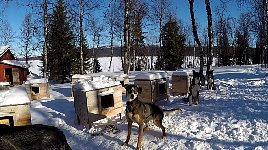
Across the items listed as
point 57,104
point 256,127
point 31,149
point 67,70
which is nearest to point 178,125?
point 256,127

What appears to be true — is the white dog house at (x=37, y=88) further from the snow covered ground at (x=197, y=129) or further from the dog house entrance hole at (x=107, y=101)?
the dog house entrance hole at (x=107, y=101)

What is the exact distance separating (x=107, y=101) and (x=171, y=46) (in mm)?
33773

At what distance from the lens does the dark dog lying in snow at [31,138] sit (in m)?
3.76

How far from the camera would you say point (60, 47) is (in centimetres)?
3378

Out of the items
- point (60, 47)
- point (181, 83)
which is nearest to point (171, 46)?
point (60, 47)

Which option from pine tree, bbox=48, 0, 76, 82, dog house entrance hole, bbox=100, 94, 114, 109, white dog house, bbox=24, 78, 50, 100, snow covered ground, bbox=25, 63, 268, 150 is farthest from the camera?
pine tree, bbox=48, 0, 76, 82

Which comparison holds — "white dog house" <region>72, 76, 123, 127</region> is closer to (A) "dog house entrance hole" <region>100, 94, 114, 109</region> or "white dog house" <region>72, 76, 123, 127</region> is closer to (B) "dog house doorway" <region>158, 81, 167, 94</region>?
(A) "dog house entrance hole" <region>100, 94, 114, 109</region>

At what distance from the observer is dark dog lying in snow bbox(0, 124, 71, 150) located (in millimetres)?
3758

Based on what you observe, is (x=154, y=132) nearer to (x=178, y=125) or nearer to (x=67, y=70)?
(x=178, y=125)

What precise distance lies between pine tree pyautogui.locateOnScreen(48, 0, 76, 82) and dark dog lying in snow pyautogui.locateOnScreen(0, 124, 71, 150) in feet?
95.1

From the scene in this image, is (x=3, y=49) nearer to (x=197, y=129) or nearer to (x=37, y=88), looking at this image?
(x=37, y=88)

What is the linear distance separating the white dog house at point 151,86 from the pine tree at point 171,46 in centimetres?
3051

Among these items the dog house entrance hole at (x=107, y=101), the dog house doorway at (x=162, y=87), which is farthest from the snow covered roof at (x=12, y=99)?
the dog house doorway at (x=162, y=87)

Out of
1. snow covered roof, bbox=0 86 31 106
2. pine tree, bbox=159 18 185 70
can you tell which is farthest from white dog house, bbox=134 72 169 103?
pine tree, bbox=159 18 185 70
